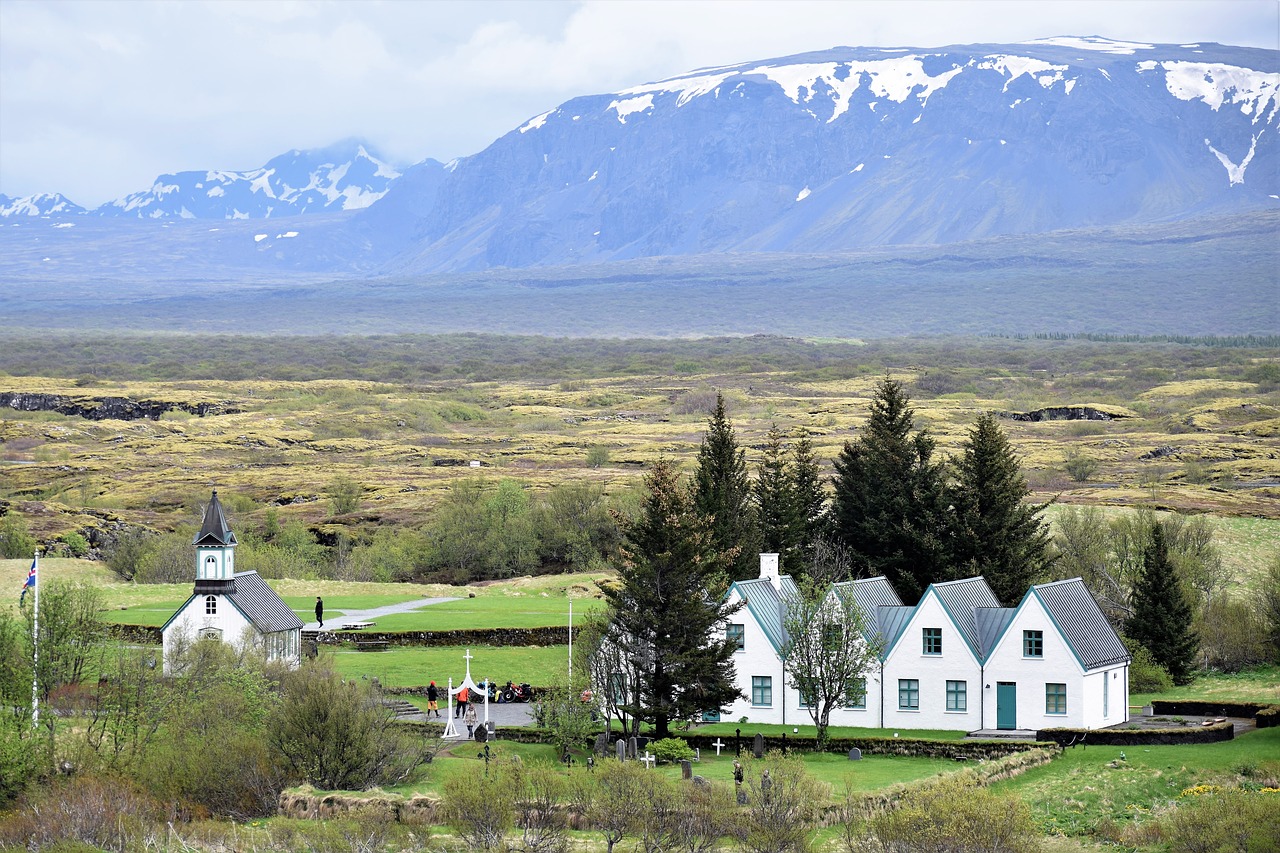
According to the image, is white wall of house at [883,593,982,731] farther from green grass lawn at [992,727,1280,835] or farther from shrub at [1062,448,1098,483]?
shrub at [1062,448,1098,483]

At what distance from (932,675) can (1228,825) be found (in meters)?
15.8

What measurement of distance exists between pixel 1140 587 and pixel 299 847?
31.2m

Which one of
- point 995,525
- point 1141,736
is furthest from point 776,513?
point 1141,736

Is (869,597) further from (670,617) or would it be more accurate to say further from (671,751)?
(671,751)

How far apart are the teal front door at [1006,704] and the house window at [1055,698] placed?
2.66 feet

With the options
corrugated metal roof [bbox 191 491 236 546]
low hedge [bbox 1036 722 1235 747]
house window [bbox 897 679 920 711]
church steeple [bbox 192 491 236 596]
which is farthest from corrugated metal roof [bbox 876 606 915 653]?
corrugated metal roof [bbox 191 491 236 546]

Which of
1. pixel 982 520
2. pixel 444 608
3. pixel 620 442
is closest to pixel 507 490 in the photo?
pixel 444 608

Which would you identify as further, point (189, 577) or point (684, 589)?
point (189, 577)

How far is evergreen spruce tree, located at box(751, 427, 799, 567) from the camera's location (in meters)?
63.5

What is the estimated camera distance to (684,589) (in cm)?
4831

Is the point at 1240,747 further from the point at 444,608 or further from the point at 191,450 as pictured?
the point at 191,450

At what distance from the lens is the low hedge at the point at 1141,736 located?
44.9 m

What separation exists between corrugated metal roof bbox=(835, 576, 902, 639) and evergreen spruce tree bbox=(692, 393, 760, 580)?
6162mm

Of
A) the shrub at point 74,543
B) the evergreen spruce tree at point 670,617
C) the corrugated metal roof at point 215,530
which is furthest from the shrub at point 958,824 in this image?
the shrub at point 74,543
